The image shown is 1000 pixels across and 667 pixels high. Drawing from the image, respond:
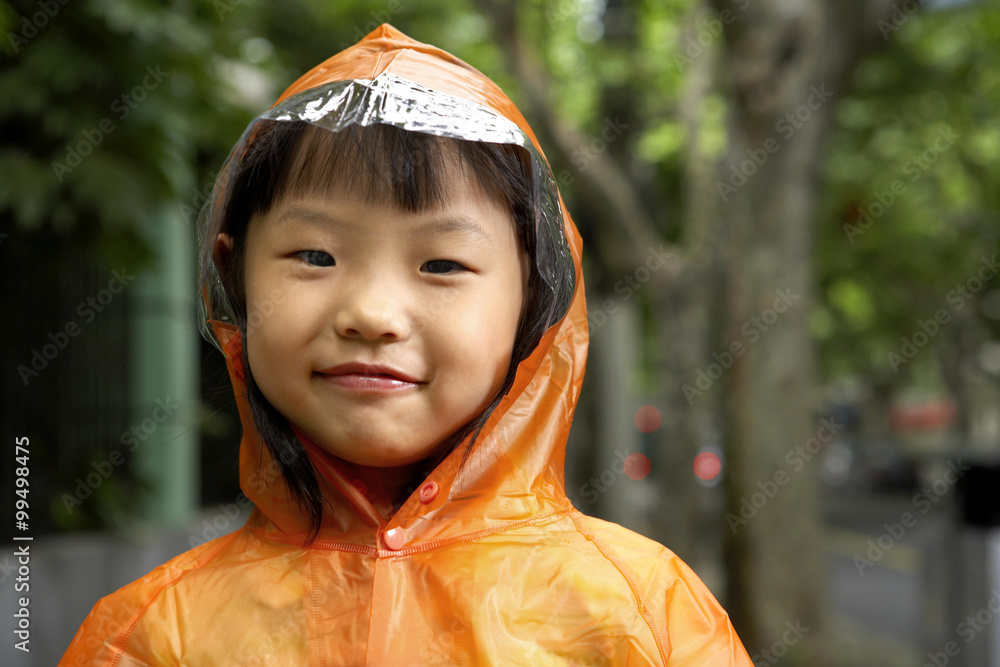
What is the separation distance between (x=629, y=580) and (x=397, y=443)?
0.44 m

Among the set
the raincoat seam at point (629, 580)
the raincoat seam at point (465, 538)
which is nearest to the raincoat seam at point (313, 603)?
the raincoat seam at point (465, 538)

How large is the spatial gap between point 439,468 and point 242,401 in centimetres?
43

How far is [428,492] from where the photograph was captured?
158 cm

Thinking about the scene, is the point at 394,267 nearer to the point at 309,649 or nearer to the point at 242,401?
the point at 242,401

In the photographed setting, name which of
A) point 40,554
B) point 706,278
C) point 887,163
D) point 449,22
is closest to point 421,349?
point 40,554

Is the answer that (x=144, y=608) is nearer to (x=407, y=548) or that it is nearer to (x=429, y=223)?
(x=407, y=548)

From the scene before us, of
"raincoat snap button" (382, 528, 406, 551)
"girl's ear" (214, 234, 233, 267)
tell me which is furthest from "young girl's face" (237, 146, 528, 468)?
"girl's ear" (214, 234, 233, 267)

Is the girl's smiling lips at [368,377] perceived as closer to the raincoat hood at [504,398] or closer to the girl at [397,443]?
the girl at [397,443]

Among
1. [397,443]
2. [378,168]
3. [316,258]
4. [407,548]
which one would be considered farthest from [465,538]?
[378,168]

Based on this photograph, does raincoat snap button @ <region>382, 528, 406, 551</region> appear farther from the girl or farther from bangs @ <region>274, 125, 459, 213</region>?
bangs @ <region>274, 125, 459, 213</region>

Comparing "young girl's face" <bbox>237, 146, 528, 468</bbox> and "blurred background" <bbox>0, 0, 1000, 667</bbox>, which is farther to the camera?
"blurred background" <bbox>0, 0, 1000, 667</bbox>

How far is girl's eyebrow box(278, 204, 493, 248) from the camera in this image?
4.98ft

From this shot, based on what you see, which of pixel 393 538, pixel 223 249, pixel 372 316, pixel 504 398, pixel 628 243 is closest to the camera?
pixel 372 316

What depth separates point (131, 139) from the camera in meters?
4.15
